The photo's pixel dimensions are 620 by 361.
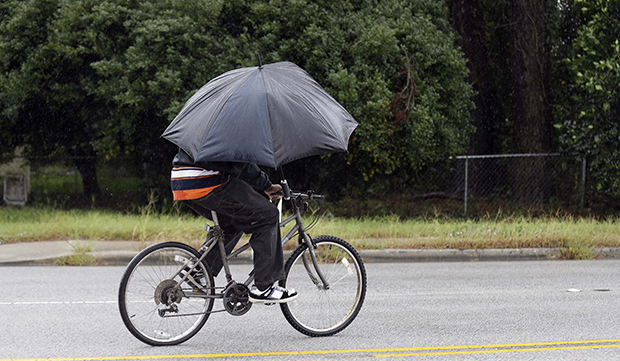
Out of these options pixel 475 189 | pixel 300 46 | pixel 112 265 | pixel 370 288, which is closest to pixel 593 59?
pixel 475 189

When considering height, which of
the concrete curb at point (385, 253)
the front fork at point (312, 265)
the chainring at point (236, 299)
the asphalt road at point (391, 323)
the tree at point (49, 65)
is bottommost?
the concrete curb at point (385, 253)

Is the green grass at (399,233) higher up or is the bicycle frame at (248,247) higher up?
the bicycle frame at (248,247)

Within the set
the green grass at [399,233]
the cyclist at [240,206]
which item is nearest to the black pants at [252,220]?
the cyclist at [240,206]

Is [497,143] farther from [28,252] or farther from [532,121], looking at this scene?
[28,252]

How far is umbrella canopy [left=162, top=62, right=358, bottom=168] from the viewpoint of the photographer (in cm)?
450

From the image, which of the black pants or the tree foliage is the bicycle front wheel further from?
the tree foliage

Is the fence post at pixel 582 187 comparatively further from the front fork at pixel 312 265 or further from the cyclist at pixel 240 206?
the cyclist at pixel 240 206

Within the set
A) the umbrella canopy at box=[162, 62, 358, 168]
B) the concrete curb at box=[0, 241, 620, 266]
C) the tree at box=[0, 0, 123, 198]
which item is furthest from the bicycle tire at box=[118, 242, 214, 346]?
the tree at box=[0, 0, 123, 198]

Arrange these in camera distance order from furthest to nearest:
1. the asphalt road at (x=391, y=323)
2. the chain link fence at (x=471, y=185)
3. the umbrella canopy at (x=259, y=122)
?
1. the chain link fence at (x=471, y=185)
2. the asphalt road at (x=391, y=323)
3. the umbrella canopy at (x=259, y=122)

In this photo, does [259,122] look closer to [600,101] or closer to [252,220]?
[252,220]

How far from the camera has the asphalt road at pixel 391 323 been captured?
492 cm

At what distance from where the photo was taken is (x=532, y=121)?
15.2 meters

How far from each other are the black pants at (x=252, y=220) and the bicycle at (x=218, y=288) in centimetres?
11

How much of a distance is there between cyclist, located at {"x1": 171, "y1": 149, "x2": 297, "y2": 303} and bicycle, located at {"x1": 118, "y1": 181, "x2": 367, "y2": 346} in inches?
4.1
